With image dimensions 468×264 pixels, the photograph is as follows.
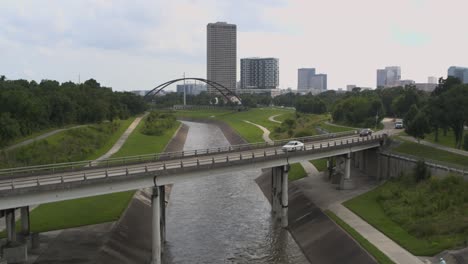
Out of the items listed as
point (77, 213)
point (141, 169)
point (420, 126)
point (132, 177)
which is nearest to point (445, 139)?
point (420, 126)

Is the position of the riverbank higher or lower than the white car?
lower

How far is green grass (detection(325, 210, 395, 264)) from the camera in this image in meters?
38.5

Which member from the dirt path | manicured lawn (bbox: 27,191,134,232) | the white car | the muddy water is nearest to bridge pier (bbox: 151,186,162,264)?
the muddy water

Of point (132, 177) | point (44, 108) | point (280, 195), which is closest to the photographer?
point (132, 177)

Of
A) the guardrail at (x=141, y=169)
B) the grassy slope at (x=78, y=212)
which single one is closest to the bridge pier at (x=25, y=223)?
the guardrail at (x=141, y=169)

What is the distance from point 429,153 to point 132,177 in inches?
1995

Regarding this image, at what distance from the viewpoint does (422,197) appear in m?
55.8

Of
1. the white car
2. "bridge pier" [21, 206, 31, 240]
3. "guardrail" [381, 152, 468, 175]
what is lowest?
"bridge pier" [21, 206, 31, 240]

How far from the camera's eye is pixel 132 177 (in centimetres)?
4178

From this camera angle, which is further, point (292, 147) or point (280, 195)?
point (292, 147)

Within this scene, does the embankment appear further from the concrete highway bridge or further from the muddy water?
the concrete highway bridge

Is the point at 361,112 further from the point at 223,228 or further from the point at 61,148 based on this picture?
the point at 223,228

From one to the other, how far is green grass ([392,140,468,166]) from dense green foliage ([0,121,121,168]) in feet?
188

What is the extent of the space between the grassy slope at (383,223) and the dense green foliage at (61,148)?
47.9 m
